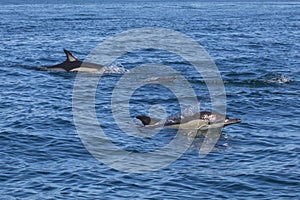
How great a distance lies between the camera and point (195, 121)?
21.5 metres

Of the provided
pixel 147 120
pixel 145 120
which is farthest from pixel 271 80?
pixel 145 120

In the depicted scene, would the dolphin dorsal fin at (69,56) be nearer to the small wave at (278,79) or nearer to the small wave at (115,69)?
the small wave at (115,69)

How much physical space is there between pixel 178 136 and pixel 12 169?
5.83m

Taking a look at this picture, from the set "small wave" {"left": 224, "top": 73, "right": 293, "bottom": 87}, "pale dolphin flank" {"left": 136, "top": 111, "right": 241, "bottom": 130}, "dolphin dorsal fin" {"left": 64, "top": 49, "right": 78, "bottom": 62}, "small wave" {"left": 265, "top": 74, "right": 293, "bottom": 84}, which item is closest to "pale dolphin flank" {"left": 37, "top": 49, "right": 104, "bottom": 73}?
"dolphin dorsal fin" {"left": 64, "top": 49, "right": 78, "bottom": 62}

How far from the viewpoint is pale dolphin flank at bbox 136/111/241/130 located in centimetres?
2148

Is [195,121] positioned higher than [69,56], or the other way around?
[69,56]

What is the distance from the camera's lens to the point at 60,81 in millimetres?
31266

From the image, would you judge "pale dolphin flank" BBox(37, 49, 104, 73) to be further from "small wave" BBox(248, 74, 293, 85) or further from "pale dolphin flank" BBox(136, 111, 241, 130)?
"pale dolphin flank" BBox(136, 111, 241, 130)

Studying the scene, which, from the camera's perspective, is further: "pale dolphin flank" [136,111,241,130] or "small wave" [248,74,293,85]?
"small wave" [248,74,293,85]

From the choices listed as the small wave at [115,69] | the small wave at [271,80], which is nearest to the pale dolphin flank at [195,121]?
the small wave at [271,80]

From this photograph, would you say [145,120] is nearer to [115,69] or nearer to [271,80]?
[271,80]

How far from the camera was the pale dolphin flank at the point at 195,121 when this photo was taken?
2148 centimetres

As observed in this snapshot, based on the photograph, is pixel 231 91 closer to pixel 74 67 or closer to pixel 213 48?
pixel 74 67

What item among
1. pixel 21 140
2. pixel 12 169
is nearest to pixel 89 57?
pixel 21 140
